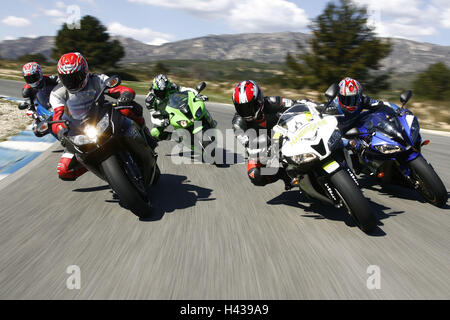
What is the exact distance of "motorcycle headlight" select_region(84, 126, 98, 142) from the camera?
4082mm

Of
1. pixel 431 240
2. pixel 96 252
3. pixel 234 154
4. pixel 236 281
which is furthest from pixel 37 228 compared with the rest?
pixel 234 154

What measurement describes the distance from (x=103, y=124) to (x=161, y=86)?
362 centimetres

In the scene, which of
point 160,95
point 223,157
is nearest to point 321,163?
point 223,157

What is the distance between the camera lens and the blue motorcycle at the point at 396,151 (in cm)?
460

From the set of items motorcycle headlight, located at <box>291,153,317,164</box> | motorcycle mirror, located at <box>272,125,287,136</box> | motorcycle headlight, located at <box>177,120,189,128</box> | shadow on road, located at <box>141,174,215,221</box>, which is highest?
motorcycle mirror, located at <box>272,125,287,136</box>

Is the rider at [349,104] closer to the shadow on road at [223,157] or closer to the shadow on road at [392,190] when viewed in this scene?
the shadow on road at [392,190]

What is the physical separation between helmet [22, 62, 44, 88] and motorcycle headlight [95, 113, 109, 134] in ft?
13.5

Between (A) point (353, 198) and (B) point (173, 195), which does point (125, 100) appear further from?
(A) point (353, 198)

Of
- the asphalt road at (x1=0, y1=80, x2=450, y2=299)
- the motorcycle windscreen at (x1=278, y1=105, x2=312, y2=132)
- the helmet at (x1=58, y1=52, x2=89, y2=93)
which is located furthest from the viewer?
the motorcycle windscreen at (x1=278, y1=105, x2=312, y2=132)

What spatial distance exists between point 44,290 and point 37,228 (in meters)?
1.46

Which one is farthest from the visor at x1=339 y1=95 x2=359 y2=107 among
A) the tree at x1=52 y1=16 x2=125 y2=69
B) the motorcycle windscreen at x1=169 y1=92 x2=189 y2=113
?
the tree at x1=52 y1=16 x2=125 y2=69

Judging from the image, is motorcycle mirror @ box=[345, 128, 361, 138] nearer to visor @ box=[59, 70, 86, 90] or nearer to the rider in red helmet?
visor @ box=[59, 70, 86, 90]
